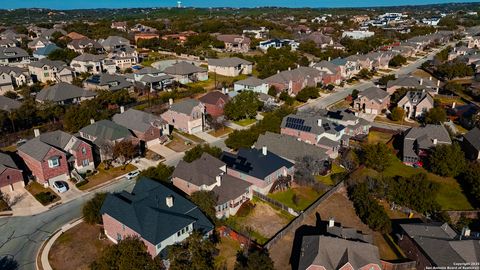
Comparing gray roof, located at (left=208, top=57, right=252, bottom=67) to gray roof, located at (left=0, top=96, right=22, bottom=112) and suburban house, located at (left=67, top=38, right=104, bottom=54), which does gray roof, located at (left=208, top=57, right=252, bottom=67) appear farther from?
gray roof, located at (left=0, top=96, right=22, bottom=112)

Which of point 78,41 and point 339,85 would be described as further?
point 78,41

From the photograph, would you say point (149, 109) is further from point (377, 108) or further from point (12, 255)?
point (377, 108)

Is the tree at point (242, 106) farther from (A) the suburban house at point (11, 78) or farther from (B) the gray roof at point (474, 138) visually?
(A) the suburban house at point (11, 78)

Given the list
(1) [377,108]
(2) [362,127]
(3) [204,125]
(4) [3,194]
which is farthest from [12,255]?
(1) [377,108]

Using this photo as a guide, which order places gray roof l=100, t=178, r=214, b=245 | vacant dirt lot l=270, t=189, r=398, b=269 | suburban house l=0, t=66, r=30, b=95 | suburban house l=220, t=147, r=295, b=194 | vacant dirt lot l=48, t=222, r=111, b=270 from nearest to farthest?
gray roof l=100, t=178, r=214, b=245, vacant dirt lot l=48, t=222, r=111, b=270, vacant dirt lot l=270, t=189, r=398, b=269, suburban house l=220, t=147, r=295, b=194, suburban house l=0, t=66, r=30, b=95

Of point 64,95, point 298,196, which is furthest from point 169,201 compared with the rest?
point 64,95

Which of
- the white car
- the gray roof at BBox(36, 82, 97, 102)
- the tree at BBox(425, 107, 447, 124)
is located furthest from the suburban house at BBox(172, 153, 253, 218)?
the gray roof at BBox(36, 82, 97, 102)

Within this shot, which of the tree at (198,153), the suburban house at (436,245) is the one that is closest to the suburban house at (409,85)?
the tree at (198,153)
